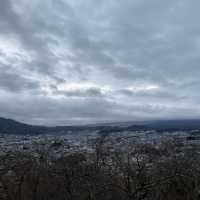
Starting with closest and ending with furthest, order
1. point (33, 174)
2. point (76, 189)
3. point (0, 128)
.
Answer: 1. point (76, 189)
2. point (33, 174)
3. point (0, 128)

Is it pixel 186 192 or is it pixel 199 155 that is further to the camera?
pixel 199 155

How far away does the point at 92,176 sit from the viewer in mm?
21297

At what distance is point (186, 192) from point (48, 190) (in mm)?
10264

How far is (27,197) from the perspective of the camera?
86.8 feet

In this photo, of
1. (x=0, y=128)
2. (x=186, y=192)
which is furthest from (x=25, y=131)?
(x=186, y=192)

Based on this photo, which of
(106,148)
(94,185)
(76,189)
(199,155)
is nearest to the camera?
(94,185)

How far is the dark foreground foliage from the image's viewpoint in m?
21.3

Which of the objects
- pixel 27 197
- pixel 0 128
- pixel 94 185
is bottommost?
pixel 27 197

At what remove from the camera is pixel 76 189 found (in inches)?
911

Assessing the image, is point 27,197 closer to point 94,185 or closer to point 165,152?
point 94,185

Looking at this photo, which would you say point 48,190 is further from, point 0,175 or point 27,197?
point 0,175

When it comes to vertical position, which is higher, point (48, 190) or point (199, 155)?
point (199, 155)

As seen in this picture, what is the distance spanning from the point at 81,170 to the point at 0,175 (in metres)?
7.17

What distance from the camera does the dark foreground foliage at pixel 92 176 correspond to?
2127 cm
